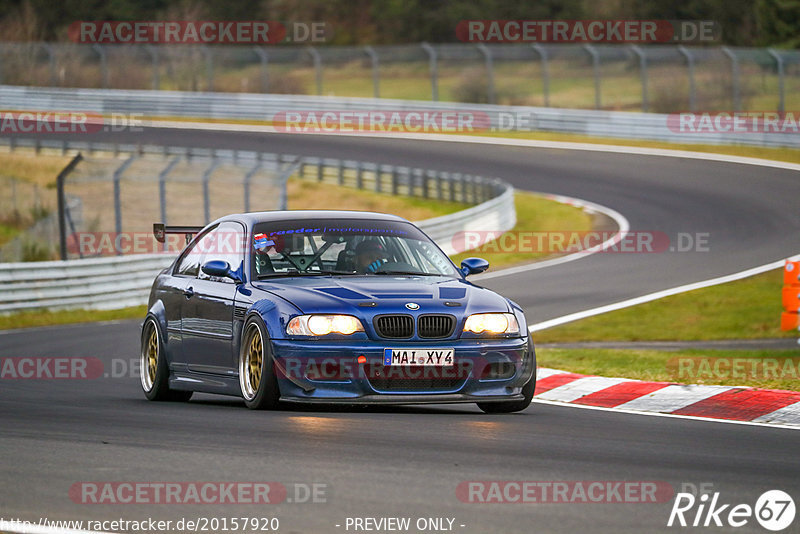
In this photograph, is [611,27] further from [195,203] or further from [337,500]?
[337,500]

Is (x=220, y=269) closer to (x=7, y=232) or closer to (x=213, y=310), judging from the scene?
(x=213, y=310)

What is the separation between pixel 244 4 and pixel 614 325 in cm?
6582

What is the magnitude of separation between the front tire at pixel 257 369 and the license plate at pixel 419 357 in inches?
30.1

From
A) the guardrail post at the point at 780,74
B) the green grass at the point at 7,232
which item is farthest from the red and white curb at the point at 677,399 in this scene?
the guardrail post at the point at 780,74

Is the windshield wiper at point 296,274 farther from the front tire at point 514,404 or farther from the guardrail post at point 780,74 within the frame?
the guardrail post at point 780,74

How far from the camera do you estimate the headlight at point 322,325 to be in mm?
8945

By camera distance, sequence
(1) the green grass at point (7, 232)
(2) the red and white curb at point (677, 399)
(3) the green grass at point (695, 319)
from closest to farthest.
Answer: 1. (2) the red and white curb at point (677, 399)
2. (3) the green grass at point (695, 319)
3. (1) the green grass at point (7, 232)

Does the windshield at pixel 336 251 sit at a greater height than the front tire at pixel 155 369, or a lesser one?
greater

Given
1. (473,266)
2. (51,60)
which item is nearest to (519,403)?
(473,266)

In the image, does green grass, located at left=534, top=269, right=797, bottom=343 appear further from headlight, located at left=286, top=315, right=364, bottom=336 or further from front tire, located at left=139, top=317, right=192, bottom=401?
headlight, located at left=286, top=315, right=364, bottom=336

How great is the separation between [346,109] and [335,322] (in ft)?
131

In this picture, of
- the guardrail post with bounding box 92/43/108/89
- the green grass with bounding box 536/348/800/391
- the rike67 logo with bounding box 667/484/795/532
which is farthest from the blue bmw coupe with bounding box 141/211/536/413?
the guardrail post with bounding box 92/43/108/89

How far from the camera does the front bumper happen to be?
888 centimetres

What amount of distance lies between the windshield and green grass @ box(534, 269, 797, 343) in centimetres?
741
